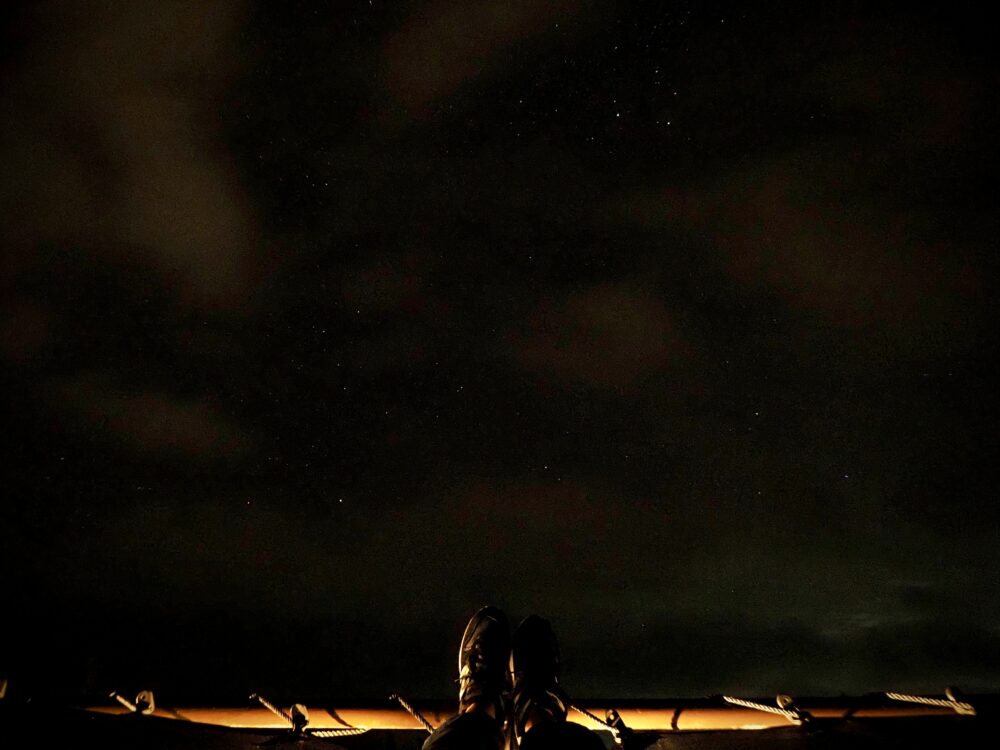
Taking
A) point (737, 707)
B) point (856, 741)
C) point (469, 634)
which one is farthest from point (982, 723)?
point (469, 634)

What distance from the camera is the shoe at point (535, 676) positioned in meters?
2.65

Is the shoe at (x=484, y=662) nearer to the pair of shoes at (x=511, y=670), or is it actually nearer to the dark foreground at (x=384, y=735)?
the pair of shoes at (x=511, y=670)

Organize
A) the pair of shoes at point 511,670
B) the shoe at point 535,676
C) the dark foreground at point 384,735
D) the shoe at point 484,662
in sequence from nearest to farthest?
the dark foreground at point 384,735 < the shoe at point 535,676 < the pair of shoes at point 511,670 < the shoe at point 484,662

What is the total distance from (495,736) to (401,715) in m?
0.90

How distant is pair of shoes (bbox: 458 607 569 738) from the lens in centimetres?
Result: 276

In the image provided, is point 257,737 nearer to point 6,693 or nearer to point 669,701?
point 6,693

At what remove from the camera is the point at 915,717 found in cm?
276

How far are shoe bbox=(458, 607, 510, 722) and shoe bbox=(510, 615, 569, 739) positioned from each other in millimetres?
80

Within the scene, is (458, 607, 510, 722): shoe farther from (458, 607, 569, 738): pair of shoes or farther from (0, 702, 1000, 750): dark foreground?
(0, 702, 1000, 750): dark foreground

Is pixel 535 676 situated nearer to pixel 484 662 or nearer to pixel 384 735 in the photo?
pixel 484 662

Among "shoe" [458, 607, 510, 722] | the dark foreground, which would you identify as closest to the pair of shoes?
"shoe" [458, 607, 510, 722]

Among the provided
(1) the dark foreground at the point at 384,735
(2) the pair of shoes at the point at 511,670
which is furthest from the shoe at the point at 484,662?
(1) the dark foreground at the point at 384,735

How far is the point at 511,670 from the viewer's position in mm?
3393

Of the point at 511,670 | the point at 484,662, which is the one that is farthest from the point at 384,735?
the point at 511,670
